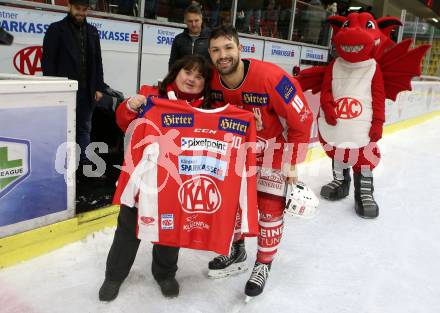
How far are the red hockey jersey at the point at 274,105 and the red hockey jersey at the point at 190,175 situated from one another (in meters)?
0.13

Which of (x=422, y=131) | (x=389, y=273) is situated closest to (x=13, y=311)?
(x=389, y=273)

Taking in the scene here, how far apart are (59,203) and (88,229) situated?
0.25 metres

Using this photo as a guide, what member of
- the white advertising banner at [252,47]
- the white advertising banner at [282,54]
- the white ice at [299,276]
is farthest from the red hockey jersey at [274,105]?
the white advertising banner at [282,54]

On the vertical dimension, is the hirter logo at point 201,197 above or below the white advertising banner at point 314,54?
below

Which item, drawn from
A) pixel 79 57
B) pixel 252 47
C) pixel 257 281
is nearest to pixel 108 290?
pixel 257 281

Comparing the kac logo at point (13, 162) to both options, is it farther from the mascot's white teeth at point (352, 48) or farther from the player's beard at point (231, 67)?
the mascot's white teeth at point (352, 48)

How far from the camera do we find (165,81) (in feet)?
5.52

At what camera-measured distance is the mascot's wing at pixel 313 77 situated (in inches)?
121

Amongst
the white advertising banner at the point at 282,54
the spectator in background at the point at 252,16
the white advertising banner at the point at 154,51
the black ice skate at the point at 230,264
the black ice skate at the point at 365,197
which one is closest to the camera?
the black ice skate at the point at 230,264

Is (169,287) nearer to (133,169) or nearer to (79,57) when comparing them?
(133,169)

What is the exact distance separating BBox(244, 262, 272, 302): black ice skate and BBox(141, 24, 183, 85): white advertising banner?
309 centimetres

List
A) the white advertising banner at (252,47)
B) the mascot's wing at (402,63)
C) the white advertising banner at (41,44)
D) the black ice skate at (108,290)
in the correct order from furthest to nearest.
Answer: the white advertising banner at (252,47) → the white advertising banner at (41,44) → the mascot's wing at (402,63) → the black ice skate at (108,290)

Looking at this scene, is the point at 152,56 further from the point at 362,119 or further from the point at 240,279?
the point at 240,279

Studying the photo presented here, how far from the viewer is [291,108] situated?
168 cm
